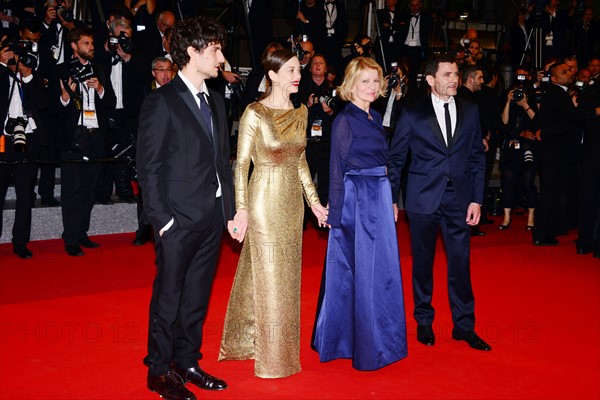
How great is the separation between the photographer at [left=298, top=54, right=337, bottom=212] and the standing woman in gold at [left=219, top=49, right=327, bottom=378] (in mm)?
3541

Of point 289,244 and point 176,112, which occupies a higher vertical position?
point 176,112

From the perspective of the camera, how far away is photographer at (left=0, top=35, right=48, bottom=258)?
604 centimetres

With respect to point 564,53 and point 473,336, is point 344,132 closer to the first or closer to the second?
point 473,336

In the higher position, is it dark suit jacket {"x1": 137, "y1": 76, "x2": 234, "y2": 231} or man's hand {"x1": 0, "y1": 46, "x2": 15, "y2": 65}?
man's hand {"x1": 0, "y1": 46, "x2": 15, "y2": 65}

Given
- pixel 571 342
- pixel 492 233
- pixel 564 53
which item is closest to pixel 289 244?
pixel 571 342

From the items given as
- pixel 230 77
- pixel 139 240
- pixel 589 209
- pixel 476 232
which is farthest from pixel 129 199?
pixel 589 209

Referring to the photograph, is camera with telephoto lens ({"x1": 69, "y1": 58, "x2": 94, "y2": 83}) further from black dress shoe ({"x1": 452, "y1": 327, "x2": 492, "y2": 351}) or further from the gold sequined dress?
black dress shoe ({"x1": 452, "y1": 327, "x2": 492, "y2": 351})

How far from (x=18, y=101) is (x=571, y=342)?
15.0ft

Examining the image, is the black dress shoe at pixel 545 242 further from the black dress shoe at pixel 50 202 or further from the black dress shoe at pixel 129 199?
the black dress shoe at pixel 50 202

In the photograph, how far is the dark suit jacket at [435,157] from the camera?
169 inches

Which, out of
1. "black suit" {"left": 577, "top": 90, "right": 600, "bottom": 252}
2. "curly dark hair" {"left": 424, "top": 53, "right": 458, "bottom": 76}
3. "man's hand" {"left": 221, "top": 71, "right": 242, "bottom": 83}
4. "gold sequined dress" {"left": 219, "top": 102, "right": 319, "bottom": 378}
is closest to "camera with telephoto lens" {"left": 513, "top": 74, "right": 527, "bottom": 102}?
"black suit" {"left": 577, "top": 90, "right": 600, "bottom": 252}

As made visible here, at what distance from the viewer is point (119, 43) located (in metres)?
6.91

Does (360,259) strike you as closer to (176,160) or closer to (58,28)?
(176,160)

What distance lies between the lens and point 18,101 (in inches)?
243
